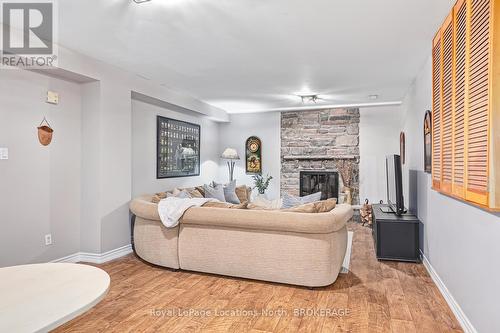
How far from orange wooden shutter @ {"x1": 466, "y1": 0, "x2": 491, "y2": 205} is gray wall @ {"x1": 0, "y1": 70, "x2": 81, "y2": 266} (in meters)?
4.00

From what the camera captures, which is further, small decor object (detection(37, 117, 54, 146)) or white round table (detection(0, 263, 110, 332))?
small decor object (detection(37, 117, 54, 146))

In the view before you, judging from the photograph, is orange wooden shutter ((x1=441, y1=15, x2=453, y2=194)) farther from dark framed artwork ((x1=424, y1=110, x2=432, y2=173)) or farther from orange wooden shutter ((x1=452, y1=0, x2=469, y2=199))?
dark framed artwork ((x1=424, y1=110, x2=432, y2=173))

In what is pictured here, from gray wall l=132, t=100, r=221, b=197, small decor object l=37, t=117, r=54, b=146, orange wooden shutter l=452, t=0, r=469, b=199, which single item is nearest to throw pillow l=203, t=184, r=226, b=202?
gray wall l=132, t=100, r=221, b=197

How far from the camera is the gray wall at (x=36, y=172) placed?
10.7 ft

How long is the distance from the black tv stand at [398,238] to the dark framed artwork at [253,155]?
153 inches

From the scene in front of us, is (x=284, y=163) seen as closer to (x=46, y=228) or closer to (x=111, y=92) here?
(x=111, y=92)

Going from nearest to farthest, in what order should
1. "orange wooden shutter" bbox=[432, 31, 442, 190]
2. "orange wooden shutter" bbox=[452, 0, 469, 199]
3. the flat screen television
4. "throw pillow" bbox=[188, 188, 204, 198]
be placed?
"orange wooden shutter" bbox=[452, 0, 469, 199], "orange wooden shutter" bbox=[432, 31, 442, 190], the flat screen television, "throw pillow" bbox=[188, 188, 204, 198]

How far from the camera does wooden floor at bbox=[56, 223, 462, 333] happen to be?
96.3 inches

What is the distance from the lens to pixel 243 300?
2.91 m

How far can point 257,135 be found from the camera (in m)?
7.68

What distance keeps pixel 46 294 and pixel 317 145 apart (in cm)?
645

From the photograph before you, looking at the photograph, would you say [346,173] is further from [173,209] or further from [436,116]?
[173,209]

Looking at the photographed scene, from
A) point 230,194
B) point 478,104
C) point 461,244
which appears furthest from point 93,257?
point 478,104

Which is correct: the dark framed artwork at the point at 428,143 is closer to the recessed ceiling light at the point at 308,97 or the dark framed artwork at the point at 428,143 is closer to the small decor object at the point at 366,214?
the recessed ceiling light at the point at 308,97
